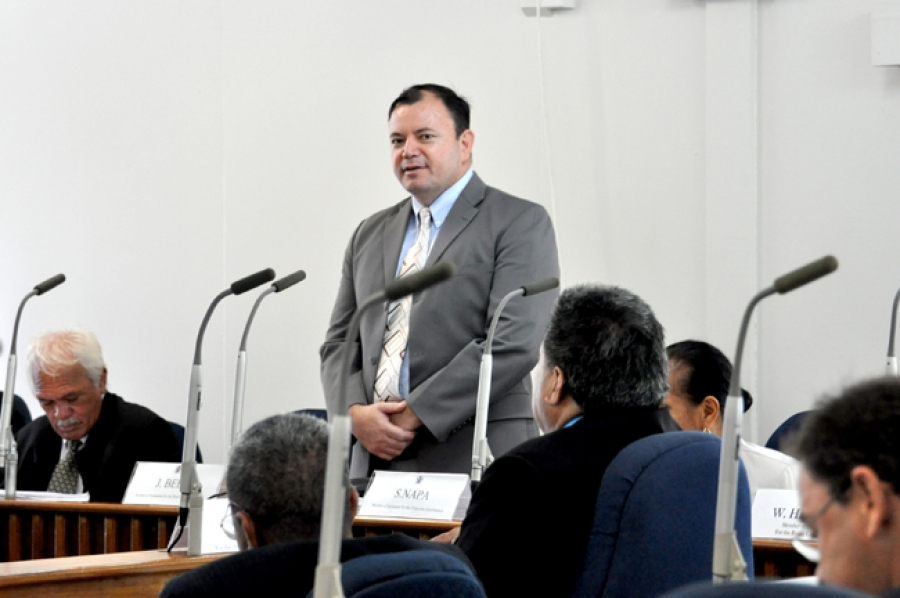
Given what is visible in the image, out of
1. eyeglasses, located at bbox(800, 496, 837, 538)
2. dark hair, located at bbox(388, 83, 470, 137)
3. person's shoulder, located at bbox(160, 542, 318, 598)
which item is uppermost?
dark hair, located at bbox(388, 83, 470, 137)

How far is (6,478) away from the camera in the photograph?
3809 millimetres

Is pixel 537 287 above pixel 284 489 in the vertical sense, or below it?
above

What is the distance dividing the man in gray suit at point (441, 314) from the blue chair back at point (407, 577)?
71.4 inches

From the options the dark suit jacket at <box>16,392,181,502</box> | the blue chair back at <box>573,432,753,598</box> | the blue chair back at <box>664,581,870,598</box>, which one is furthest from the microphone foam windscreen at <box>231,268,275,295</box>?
the blue chair back at <box>664,581,870,598</box>

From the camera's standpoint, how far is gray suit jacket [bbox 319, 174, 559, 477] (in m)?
3.43

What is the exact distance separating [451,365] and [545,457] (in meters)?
1.32

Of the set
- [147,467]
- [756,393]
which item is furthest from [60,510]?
[756,393]

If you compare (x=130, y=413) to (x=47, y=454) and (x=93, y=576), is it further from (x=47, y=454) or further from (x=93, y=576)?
(x=93, y=576)

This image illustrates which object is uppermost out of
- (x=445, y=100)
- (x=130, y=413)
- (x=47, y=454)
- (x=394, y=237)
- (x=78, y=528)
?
(x=445, y=100)

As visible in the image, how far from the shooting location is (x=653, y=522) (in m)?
2.03

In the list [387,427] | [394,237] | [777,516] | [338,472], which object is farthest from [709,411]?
[338,472]

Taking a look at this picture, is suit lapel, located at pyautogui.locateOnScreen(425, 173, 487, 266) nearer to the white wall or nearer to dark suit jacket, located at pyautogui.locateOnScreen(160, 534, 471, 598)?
the white wall

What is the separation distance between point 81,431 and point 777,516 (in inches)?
92.3

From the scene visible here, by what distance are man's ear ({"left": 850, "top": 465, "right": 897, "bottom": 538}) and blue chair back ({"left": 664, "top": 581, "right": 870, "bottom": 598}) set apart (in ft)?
1.42
